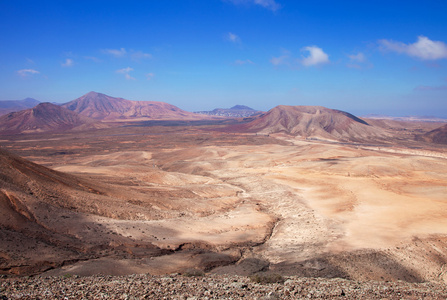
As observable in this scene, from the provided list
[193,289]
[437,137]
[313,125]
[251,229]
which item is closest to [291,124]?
[313,125]

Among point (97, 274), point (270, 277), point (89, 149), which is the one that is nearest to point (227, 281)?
point (270, 277)

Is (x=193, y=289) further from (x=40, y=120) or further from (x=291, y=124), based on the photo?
(x=40, y=120)

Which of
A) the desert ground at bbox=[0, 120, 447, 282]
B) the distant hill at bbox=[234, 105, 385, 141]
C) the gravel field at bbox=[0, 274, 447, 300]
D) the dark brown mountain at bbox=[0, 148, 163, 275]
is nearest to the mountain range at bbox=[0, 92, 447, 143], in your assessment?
the distant hill at bbox=[234, 105, 385, 141]

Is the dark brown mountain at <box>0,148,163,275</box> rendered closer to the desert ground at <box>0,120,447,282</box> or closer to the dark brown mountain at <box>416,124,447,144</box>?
the desert ground at <box>0,120,447,282</box>

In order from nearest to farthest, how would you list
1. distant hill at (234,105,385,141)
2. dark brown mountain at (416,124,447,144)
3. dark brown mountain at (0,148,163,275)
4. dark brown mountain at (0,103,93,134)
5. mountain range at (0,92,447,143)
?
dark brown mountain at (0,148,163,275) → dark brown mountain at (416,124,447,144) → mountain range at (0,92,447,143) → distant hill at (234,105,385,141) → dark brown mountain at (0,103,93,134)

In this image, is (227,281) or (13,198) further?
(13,198)

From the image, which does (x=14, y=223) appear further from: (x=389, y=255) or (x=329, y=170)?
(x=329, y=170)

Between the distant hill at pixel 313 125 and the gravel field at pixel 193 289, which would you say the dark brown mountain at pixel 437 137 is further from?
the gravel field at pixel 193 289

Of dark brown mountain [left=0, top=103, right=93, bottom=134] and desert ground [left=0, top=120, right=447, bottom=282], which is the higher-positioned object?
dark brown mountain [left=0, top=103, right=93, bottom=134]
